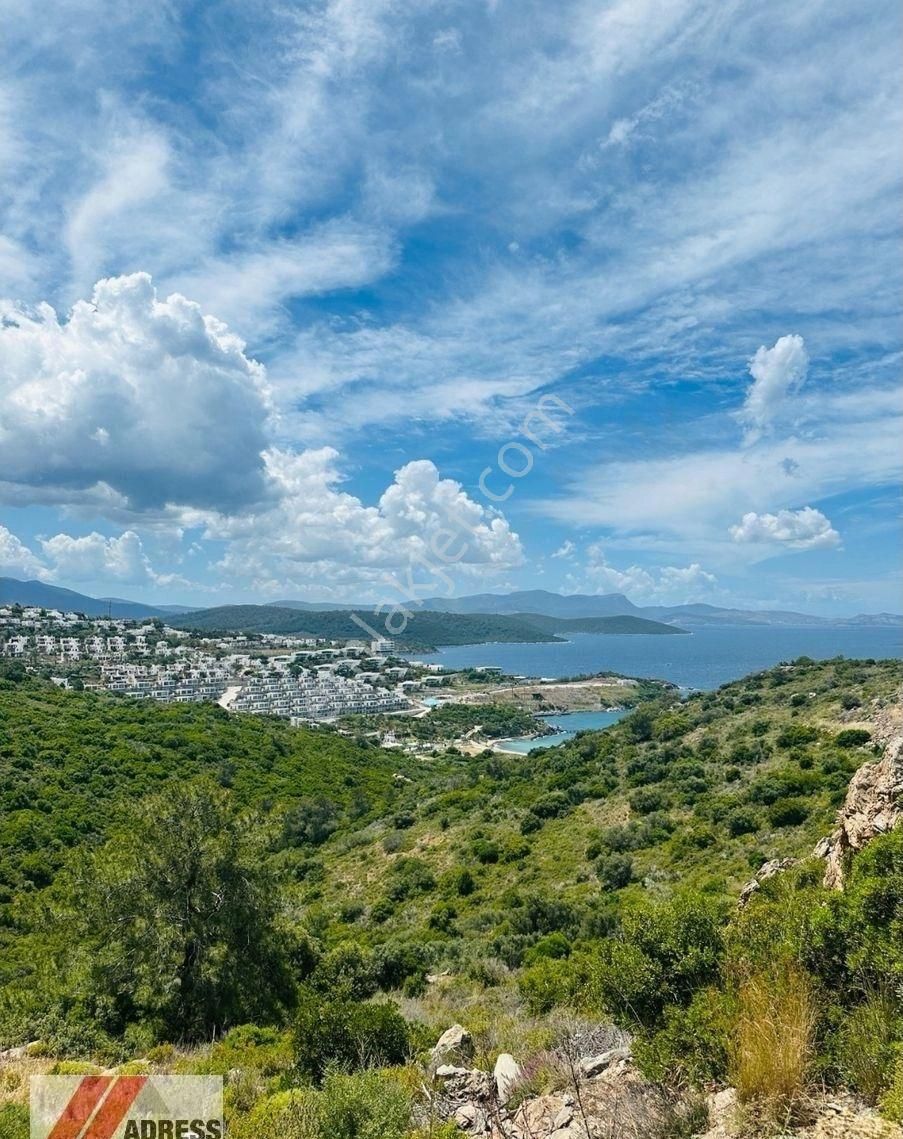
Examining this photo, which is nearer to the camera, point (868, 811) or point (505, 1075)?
point (505, 1075)

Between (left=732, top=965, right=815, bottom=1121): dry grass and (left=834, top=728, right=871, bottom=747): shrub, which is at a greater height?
(left=732, top=965, right=815, bottom=1121): dry grass

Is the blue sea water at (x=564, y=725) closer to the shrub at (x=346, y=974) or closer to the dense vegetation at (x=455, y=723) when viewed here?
the dense vegetation at (x=455, y=723)

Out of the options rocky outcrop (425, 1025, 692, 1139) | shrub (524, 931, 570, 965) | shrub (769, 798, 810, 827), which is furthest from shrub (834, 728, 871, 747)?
rocky outcrop (425, 1025, 692, 1139)

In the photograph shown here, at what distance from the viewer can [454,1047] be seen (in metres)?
5.89

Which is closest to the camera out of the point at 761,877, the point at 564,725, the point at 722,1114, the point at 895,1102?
the point at 895,1102

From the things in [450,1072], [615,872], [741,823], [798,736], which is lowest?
[615,872]

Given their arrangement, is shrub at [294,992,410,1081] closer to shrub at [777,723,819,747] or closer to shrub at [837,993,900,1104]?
shrub at [837,993,900,1104]

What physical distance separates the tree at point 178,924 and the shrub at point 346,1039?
11.9 feet

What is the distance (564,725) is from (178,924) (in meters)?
87.4

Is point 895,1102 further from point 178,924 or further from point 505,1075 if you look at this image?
point 178,924

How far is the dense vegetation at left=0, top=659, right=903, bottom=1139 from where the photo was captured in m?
4.02

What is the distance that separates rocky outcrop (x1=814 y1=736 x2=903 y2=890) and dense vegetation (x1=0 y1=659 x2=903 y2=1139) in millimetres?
484

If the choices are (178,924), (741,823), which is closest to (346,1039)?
(178,924)

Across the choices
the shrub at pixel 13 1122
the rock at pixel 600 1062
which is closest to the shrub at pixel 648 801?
the rock at pixel 600 1062
